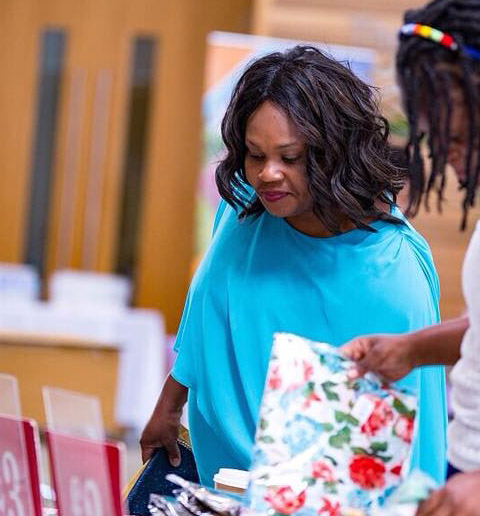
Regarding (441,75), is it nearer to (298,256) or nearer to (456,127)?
(456,127)

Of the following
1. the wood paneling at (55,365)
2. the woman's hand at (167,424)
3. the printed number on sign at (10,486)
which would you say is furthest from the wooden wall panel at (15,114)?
the printed number on sign at (10,486)

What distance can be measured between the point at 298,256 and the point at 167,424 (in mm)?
382

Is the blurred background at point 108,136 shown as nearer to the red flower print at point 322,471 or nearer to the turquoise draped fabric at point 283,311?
the turquoise draped fabric at point 283,311

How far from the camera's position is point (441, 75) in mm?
1205

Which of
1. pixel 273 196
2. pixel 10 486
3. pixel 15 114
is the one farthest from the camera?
pixel 15 114

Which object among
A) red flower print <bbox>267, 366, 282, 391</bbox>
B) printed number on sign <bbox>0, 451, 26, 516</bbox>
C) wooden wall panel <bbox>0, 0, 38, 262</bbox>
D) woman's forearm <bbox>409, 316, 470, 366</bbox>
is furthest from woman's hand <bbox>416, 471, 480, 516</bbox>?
wooden wall panel <bbox>0, 0, 38, 262</bbox>

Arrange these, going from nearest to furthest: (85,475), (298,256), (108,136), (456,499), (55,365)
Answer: (456,499) < (85,475) < (298,256) < (55,365) < (108,136)

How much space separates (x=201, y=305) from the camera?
193cm

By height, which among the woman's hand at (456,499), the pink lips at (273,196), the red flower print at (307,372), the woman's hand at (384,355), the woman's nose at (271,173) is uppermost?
the woman's nose at (271,173)

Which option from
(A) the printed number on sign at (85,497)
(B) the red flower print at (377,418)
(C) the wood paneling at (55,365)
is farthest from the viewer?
(C) the wood paneling at (55,365)

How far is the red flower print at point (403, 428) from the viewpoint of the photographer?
53.9 inches

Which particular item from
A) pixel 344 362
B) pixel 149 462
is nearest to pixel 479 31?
pixel 344 362

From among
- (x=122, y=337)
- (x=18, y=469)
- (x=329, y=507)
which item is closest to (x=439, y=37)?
(x=329, y=507)

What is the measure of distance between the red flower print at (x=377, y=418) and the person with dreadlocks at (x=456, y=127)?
0.12m
